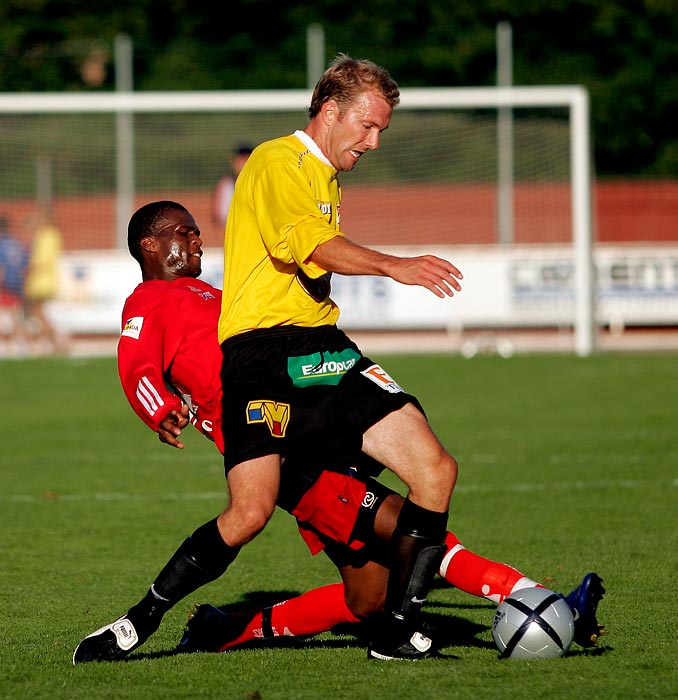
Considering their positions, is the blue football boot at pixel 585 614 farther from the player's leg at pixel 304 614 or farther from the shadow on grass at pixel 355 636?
the player's leg at pixel 304 614

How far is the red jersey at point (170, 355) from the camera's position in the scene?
5.00 metres

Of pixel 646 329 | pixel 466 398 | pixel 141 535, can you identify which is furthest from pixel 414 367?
pixel 141 535

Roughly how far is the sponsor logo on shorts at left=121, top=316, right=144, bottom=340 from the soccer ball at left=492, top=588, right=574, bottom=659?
5.47 ft

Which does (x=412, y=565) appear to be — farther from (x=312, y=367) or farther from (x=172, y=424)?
(x=172, y=424)

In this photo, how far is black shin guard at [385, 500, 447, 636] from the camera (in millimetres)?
4926

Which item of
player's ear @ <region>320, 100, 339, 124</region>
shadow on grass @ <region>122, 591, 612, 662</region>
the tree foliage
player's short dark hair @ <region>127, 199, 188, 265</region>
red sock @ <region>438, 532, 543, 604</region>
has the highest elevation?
the tree foliage

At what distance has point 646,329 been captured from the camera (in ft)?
73.8

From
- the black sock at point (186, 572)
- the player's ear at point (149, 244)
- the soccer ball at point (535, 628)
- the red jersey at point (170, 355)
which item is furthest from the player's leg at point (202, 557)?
the player's ear at point (149, 244)

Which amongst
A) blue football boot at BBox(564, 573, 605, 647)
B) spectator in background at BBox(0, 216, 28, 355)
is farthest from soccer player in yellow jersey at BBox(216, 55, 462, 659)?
spectator in background at BBox(0, 216, 28, 355)

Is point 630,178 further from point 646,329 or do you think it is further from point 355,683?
point 355,683

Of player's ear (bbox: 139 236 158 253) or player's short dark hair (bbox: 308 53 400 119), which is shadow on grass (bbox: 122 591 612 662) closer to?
player's ear (bbox: 139 236 158 253)

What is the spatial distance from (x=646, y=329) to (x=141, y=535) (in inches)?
627

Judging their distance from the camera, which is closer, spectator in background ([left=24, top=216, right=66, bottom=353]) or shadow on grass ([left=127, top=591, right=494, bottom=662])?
shadow on grass ([left=127, top=591, right=494, bottom=662])

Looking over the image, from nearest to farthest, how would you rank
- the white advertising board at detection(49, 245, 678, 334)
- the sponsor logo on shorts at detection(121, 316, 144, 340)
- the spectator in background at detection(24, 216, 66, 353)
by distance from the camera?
the sponsor logo on shorts at detection(121, 316, 144, 340)
the white advertising board at detection(49, 245, 678, 334)
the spectator in background at detection(24, 216, 66, 353)
